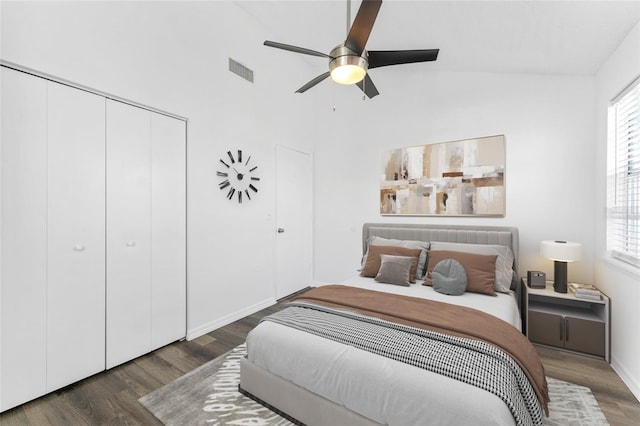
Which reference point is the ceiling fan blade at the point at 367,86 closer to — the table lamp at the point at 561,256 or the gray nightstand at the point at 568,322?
the table lamp at the point at 561,256

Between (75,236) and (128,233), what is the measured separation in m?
0.36

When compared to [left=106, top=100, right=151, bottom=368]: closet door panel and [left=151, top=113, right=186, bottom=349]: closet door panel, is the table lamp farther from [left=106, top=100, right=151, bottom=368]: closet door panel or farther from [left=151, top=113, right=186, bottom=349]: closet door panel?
[left=106, top=100, right=151, bottom=368]: closet door panel

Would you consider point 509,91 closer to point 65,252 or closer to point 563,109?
point 563,109

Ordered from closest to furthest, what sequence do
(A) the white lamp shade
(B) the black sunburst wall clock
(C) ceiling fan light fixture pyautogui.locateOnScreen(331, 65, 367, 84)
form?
(C) ceiling fan light fixture pyautogui.locateOnScreen(331, 65, 367, 84)
(A) the white lamp shade
(B) the black sunburst wall clock

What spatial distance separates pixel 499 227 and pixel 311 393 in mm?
2729

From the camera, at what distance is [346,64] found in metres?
1.84

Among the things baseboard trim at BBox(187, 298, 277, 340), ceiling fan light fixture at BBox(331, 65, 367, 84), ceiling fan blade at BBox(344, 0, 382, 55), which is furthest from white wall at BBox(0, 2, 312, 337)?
ceiling fan blade at BBox(344, 0, 382, 55)

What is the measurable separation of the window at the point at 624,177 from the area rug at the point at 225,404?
1125 millimetres

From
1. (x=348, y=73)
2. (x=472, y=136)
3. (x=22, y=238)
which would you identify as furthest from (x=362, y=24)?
(x=22, y=238)

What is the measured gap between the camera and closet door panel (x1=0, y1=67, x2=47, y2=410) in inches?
71.9

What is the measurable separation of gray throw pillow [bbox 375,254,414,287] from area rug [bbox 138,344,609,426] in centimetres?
131

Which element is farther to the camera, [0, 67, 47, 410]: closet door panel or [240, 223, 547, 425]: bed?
[0, 67, 47, 410]: closet door panel

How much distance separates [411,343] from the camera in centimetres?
158

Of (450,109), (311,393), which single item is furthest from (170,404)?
(450,109)
